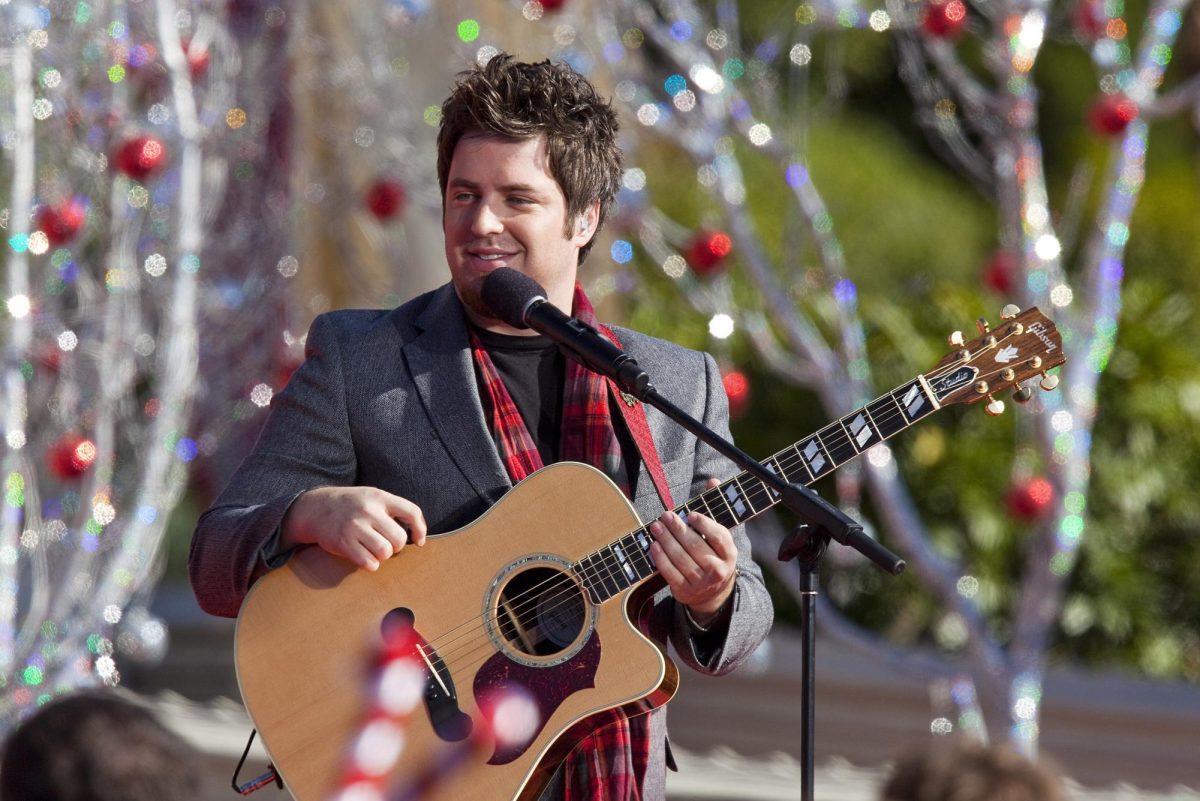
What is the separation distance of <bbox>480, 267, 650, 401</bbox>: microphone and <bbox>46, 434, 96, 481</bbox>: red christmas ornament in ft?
7.22

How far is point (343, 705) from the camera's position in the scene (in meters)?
2.50

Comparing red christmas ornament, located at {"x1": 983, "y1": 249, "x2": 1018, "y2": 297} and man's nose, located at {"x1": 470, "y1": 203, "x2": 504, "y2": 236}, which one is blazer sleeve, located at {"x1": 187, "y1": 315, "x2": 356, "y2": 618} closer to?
man's nose, located at {"x1": 470, "y1": 203, "x2": 504, "y2": 236}

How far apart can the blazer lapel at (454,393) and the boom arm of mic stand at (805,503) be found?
314 millimetres

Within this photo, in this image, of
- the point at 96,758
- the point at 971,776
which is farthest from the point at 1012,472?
the point at 96,758

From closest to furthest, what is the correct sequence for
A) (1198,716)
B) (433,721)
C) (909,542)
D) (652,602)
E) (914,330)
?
(433,721)
(652,602)
(909,542)
(1198,716)
(914,330)

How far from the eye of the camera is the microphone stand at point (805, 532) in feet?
7.61

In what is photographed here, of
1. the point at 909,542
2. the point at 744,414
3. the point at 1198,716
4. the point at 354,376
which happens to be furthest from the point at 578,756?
the point at 744,414

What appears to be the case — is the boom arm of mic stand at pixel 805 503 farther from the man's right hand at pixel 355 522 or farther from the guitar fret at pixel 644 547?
the man's right hand at pixel 355 522

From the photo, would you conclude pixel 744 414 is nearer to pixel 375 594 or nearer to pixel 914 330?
pixel 914 330

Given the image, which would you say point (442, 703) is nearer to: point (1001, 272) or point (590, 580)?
point (590, 580)

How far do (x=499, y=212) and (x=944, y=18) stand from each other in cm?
210

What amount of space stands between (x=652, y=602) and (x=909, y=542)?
193 cm

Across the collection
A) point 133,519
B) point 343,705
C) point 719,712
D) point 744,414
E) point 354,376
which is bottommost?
point 719,712

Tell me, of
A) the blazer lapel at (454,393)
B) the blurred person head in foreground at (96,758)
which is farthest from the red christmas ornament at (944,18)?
the blurred person head in foreground at (96,758)
